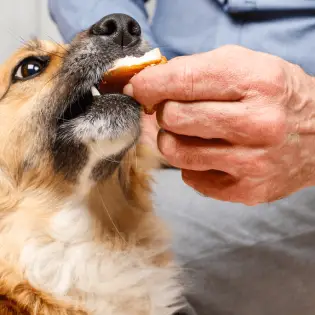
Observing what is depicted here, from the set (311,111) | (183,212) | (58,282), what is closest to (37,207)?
(58,282)

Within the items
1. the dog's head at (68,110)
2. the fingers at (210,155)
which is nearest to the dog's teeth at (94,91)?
the dog's head at (68,110)

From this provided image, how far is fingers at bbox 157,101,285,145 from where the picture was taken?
2.32 feet

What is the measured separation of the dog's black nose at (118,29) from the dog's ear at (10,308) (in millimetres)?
473

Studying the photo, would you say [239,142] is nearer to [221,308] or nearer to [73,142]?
[73,142]

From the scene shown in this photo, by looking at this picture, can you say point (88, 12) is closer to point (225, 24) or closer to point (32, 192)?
point (225, 24)

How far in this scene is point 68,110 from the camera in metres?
0.90

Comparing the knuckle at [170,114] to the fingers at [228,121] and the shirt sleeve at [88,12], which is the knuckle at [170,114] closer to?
the fingers at [228,121]

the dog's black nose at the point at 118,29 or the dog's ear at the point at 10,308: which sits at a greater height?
the dog's black nose at the point at 118,29

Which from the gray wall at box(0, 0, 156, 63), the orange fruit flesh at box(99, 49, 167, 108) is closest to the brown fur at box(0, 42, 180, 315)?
the orange fruit flesh at box(99, 49, 167, 108)

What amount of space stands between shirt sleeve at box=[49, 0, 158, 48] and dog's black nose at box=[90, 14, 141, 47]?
21.1 inches

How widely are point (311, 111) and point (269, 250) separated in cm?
48

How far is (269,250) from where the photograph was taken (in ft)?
3.90

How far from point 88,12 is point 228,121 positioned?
0.89 metres

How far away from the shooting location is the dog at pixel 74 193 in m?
0.86
